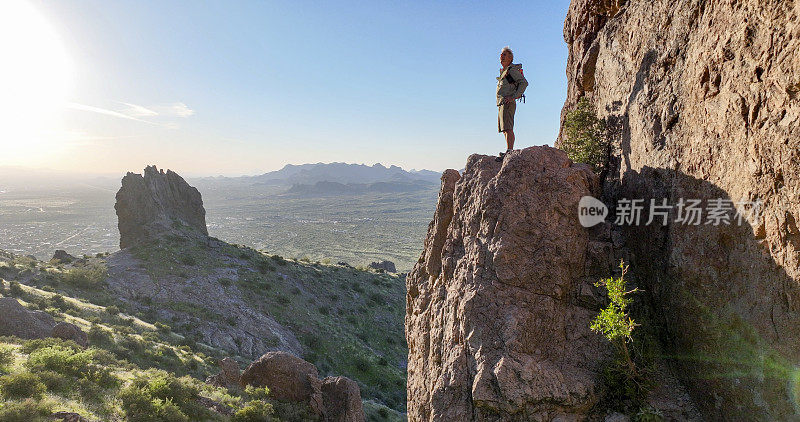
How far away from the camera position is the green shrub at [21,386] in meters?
12.0

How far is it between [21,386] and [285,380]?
422 inches

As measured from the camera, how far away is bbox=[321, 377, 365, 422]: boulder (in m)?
20.0

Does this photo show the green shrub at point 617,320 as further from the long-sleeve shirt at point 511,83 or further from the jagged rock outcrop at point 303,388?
the jagged rock outcrop at point 303,388

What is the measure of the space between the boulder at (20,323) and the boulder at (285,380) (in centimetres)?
1025

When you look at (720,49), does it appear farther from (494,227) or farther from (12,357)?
(12,357)

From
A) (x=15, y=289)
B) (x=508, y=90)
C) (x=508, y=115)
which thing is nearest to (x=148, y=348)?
(x=15, y=289)

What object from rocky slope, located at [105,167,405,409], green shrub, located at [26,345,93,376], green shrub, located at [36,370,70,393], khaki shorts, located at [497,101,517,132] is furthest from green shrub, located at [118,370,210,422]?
khaki shorts, located at [497,101,517,132]

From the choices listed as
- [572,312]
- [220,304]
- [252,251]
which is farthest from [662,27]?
[252,251]

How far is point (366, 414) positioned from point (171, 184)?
45761 mm

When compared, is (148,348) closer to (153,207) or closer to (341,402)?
(341,402)

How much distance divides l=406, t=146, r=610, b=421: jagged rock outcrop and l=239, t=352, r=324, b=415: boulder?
1198cm

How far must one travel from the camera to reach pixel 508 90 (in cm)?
1123

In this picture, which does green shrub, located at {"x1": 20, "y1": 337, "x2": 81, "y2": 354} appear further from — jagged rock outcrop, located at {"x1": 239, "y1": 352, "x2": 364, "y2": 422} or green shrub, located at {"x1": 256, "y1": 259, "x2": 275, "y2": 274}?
green shrub, located at {"x1": 256, "y1": 259, "x2": 275, "y2": 274}

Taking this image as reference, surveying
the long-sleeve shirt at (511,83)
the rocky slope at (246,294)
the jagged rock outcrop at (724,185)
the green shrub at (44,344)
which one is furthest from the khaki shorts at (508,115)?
the rocky slope at (246,294)
